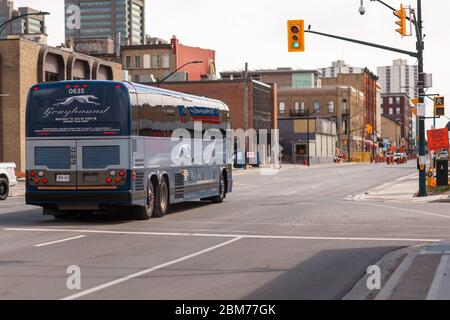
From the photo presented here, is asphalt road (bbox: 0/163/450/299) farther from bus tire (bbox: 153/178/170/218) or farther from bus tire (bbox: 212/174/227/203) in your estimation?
bus tire (bbox: 212/174/227/203)

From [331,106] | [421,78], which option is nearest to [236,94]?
[331,106]

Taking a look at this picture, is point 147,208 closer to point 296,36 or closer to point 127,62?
point 296,36

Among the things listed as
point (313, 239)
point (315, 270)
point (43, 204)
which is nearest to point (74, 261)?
point (315, 270)

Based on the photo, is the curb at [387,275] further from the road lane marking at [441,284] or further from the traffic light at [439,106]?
the traffic light at [439,106]

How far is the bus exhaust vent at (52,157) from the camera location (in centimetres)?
1966

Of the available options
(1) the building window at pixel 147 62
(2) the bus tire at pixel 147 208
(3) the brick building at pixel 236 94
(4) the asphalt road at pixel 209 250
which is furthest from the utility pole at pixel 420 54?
(1) the building window at pixel 147 62

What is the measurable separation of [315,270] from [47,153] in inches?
401

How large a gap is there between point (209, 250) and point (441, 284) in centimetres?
535

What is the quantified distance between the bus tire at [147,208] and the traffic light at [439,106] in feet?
54.4

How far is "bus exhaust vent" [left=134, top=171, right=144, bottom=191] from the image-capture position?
19641 mm

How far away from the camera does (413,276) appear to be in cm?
1076

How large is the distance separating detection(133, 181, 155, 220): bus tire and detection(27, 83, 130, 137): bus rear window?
6.80 feet

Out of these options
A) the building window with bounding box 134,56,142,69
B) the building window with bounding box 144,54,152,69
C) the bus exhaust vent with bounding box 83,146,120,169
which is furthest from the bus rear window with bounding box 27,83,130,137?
the building window with bounding box 134,56,142,69

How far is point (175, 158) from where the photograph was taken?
22672 mm
